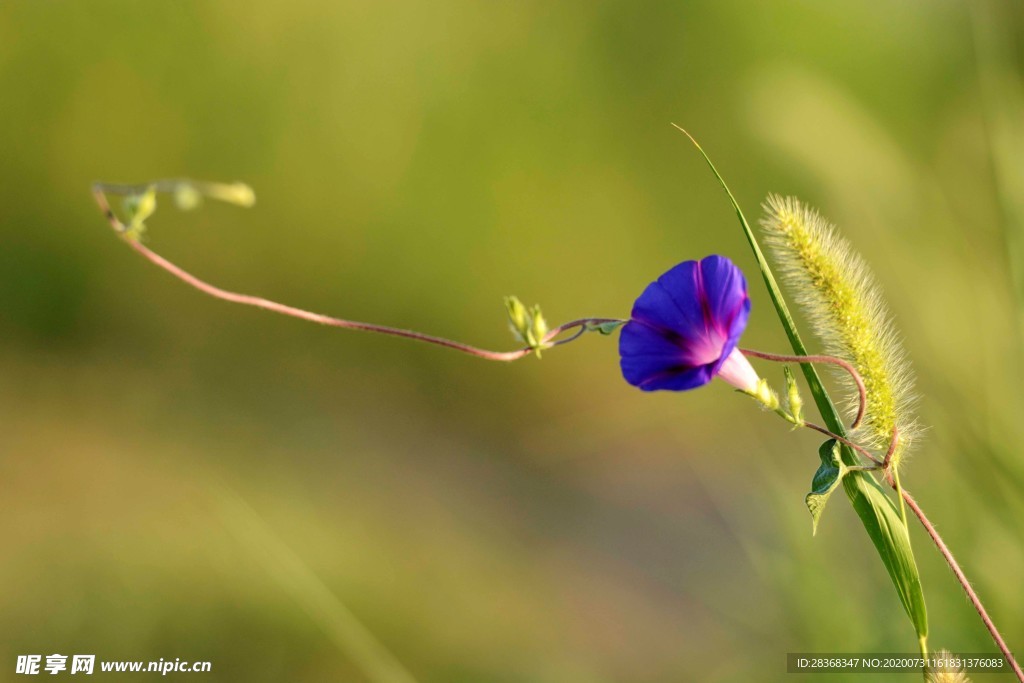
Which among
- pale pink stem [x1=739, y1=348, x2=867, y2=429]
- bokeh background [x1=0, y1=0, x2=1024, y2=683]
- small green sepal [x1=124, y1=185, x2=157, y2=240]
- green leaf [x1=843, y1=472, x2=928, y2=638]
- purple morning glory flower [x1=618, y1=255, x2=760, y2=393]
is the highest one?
bokeh background [x1=0, y1=0, x2=1024, y2=683]

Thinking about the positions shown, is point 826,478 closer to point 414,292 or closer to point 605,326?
point 605,326

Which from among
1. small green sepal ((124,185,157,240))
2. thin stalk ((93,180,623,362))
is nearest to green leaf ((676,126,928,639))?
thin stalk ((93,180,623,362))

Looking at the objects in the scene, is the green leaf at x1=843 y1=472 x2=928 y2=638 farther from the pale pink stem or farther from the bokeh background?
the bokeh background

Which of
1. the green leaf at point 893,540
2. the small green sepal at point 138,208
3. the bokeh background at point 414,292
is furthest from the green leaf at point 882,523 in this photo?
the bokeh background at point 414,292

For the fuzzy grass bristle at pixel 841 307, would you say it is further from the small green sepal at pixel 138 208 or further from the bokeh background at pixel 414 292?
the bokeh background at pixel 414 292

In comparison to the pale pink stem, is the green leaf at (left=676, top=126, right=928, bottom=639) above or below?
below

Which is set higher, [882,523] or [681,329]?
[681,329]

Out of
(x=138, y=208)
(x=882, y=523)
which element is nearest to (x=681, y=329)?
(x=882, y=523)
